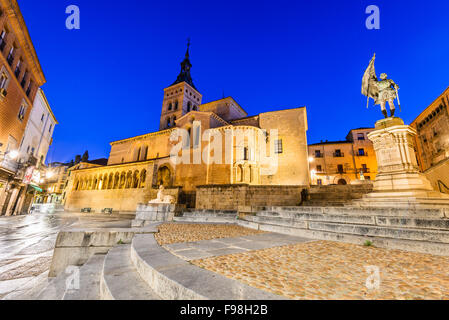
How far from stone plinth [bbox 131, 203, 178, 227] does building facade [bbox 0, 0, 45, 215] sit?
13658 millimetres

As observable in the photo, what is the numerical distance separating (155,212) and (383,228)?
8.95 metres

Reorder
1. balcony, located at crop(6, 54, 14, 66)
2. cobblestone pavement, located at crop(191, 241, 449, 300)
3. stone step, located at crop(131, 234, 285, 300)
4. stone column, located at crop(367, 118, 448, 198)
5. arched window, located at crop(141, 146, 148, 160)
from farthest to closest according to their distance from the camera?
arched window, located at crop(141, 146, 148, 160) → balcony, located at crop(6, 54, 14, 66) → stone column, located at crop(367, 118, 448, 198) → cobblestone pavement, located at crop(191, 241, 449, 300) → stone step, located at crop(131, 234, 285, 300)

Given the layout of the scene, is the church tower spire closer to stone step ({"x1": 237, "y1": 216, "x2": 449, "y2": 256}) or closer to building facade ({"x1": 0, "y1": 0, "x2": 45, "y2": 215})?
building facade ({"x1": 0, "y1": 0, "x2": 45, "y2": 215})

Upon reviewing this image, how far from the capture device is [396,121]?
745 centimetres

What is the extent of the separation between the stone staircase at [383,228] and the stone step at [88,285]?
468 cm

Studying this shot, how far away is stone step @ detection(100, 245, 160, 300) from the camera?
1796 mm

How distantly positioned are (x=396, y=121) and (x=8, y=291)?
11790 mm

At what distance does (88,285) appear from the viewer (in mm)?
2359

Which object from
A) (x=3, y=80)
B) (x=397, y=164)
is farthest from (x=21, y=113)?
(x=397, y=164)

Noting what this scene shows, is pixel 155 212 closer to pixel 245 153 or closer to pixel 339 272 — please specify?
pixel 339 272

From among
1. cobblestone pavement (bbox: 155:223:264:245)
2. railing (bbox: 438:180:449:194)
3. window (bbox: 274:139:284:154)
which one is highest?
window (bbox: 274:139:284:154)

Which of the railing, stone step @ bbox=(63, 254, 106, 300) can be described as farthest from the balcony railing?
stone step @ bbox=(63, 254, 106, 300)

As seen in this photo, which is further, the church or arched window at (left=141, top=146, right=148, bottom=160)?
arched window at (left=141, top=146, right=148, bottom=160)

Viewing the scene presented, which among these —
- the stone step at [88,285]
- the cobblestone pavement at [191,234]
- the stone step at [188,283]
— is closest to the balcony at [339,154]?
the cobblestone pavement at [191,234]
